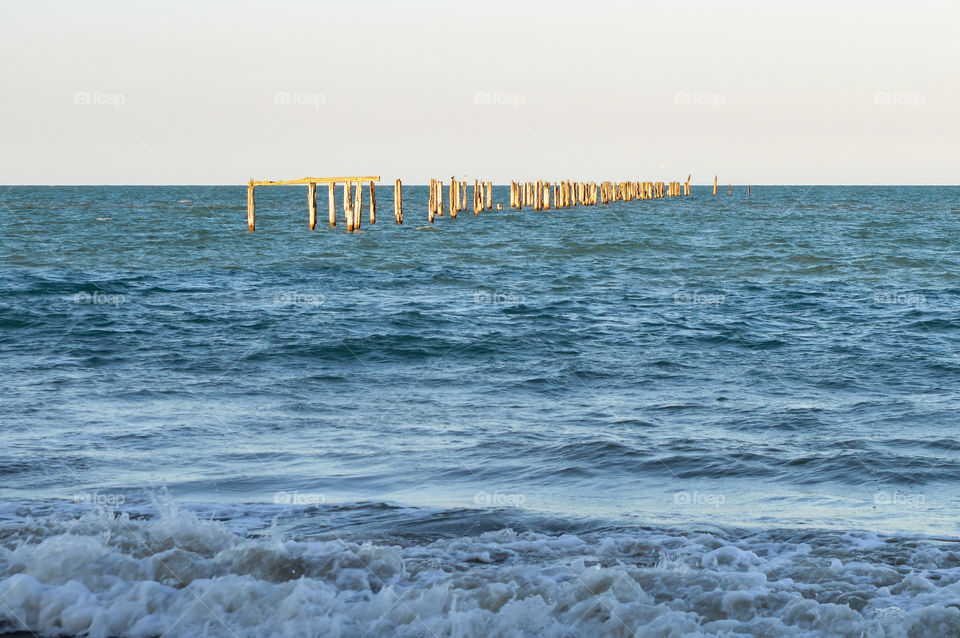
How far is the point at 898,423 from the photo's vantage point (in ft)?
32.5

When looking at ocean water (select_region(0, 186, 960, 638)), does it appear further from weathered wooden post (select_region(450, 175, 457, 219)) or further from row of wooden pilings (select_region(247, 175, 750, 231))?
weathered wooden post (select_region(450, 175, 457, 219))

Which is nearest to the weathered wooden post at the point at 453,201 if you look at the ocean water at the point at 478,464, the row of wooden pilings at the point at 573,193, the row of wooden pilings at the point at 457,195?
the row of wooden pilings at the point at 457,195

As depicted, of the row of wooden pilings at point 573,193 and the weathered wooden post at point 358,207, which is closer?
the weathered wooden post at point 358,207

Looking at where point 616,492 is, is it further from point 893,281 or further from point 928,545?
point 893,281

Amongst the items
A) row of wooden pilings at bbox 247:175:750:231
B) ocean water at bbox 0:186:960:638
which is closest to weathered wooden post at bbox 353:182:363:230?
row of wooden pilings at bbox 247:175:750:231

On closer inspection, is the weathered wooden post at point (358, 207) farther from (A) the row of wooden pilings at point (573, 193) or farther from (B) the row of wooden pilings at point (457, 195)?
(A) the row of wooden pilings at point (573, 193)

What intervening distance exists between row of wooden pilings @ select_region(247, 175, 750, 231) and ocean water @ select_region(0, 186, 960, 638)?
19.9 meters

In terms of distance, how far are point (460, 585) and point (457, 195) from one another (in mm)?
52003

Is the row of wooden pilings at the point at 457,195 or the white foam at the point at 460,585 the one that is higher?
the row of wooden pilings at the point at 457,195

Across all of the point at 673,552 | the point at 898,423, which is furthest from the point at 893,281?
the point at 673,552

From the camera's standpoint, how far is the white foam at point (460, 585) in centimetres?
506

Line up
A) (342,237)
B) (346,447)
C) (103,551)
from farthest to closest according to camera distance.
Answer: (342,237)
(346,447)
(103,551)

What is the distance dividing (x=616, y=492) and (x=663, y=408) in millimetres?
3162

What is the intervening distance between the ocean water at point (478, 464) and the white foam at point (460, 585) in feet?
0.06
